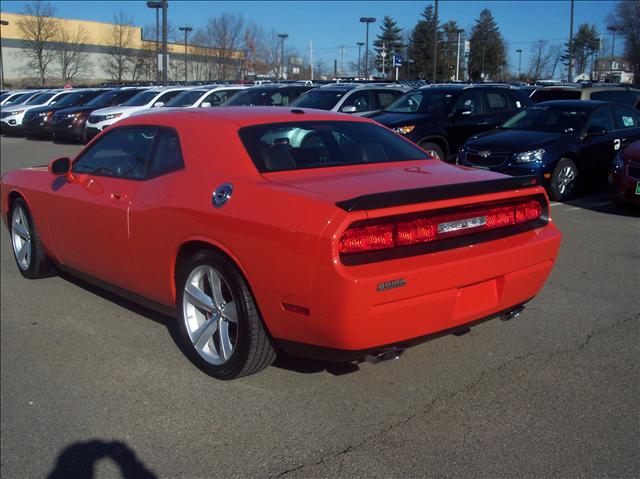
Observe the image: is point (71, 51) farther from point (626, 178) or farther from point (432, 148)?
point (626, 178)

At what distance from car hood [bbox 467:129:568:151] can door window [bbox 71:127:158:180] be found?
21.7 feet

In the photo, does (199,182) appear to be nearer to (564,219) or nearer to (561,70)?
(564,219)

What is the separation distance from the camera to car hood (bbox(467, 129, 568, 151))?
998 cm

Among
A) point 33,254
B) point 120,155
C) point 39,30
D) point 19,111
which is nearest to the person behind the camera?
point 120,155

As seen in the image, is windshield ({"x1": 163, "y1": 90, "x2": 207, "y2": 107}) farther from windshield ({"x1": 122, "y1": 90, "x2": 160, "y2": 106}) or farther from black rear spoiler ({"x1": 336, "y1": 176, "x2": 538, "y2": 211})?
black rear spoiler ({"x1": 336, "y1": 176, "x2": 538, "y2": 211})

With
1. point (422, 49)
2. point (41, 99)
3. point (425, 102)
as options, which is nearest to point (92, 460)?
point (425, 102)

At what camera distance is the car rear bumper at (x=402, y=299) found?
126 inches

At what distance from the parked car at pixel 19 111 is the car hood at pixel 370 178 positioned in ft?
81.9

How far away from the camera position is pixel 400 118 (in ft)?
41.3

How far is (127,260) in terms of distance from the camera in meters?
4.56

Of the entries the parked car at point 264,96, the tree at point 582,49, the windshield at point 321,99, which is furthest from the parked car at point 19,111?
the tree at point 582,49

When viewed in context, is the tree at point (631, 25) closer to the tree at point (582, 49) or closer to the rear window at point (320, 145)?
the tree at point (582, 49)

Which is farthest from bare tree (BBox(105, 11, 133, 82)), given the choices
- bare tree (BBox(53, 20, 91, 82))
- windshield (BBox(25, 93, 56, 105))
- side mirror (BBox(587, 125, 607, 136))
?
side mirror (BBox(587, 125, 607, 136))

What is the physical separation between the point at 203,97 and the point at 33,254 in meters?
13.4
